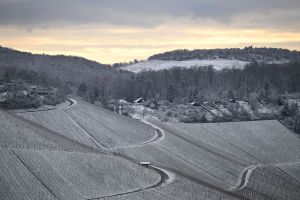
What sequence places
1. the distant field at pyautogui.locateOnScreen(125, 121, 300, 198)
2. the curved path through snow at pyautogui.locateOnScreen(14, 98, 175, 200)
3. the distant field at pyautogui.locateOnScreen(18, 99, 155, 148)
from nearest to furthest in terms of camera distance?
the curved path through snow at pyautogui.locateOnScreen(14, 98, 175, 200) → the distant field at pyautogui.locateOnScreen(125, 121, 300, 198) → the distant field at pyautogui.locateOnScreen(18, 99, 155, 148)

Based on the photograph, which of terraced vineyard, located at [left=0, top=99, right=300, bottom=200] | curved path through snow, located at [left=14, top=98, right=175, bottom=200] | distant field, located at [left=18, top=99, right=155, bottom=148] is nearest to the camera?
terraced vineyard, located at [left=0, top=99, right=300, bottom=200]

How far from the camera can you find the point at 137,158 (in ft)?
195

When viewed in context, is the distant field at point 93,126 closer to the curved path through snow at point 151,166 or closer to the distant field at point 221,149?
the curved path through snow at point 151,166

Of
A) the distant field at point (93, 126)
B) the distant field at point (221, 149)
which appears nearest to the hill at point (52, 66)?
the distant field at point (221, 149)

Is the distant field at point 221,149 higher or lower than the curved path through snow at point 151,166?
lower

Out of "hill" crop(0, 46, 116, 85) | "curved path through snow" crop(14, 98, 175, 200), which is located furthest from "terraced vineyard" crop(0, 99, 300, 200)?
"hill" crop(0, 46, 116, 85)

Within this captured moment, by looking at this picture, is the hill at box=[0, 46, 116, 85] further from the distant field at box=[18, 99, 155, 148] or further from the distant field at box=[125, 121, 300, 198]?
the distant field at box=[18, 99, 155, 148]

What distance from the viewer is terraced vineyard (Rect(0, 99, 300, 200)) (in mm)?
43625

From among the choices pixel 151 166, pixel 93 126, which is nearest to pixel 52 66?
pixel 93 126

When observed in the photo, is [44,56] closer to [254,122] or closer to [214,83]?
[214,83]

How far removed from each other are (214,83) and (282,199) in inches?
3752

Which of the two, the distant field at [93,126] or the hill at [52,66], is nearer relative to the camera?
the distant field at [93,126]

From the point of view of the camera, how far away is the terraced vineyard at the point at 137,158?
43.6m

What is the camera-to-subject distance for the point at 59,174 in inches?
1774
